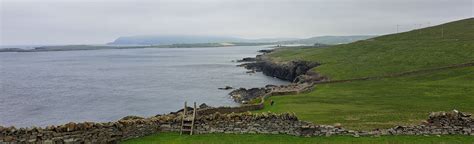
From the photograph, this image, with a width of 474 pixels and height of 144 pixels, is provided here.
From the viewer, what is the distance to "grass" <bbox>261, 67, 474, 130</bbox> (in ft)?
113

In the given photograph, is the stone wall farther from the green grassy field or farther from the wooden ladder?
the green grassy field

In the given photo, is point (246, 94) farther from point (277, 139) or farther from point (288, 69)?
point (277, 139)

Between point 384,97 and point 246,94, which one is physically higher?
point 384,97

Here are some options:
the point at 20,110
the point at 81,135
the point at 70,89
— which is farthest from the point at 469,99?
the point at 70,89

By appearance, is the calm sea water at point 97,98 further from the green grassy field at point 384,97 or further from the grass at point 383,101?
the green grassy field at point 384,97

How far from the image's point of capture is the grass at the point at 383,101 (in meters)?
34.4

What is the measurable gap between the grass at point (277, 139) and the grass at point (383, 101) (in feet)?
14.8

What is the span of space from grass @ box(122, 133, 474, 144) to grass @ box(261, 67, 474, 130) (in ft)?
14.8

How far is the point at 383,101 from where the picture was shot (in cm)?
4872

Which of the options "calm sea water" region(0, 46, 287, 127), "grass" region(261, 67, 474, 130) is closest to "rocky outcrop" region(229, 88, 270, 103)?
"calm sea water" region(0, 46, 287, 127)

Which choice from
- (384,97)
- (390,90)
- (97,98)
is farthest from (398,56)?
(97,98)

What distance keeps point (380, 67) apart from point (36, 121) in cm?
6488

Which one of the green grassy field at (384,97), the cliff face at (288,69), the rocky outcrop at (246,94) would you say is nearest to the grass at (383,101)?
the green grassy field at (384,97)

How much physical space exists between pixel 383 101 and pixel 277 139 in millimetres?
27088
